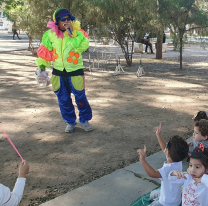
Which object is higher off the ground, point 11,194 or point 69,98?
point 69,98

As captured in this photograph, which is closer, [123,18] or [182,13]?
[182,13]

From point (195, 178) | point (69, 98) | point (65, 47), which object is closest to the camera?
point (195, 178)

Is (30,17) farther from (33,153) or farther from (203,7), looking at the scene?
(33,153)

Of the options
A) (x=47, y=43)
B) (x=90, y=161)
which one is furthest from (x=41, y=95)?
(x=90, y=161)

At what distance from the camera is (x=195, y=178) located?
8.42 feet

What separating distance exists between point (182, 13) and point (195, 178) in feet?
31.6

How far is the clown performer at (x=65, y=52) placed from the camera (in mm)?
5047

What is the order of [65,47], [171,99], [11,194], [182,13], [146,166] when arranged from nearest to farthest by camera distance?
1. [11,194]
2. [146,166]
3. [65,47]
4. [171,99]
5. [182,13]

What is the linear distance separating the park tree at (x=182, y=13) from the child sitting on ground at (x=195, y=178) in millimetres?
9199

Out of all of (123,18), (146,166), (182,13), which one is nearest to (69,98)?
(146,166)

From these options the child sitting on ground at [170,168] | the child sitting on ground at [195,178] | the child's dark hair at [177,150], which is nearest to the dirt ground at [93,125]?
the child sitting on ground at [170,168]

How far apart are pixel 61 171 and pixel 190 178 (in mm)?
1925

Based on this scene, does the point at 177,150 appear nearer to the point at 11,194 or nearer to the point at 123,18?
the point at 11,194

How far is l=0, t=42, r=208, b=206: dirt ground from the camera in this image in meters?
4.02
